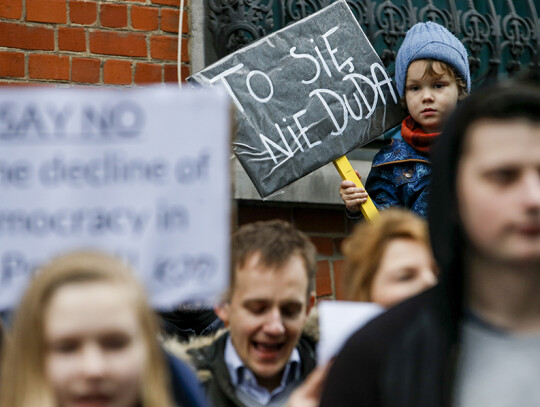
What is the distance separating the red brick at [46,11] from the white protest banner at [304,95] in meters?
1.17

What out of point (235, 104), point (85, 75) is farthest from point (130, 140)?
point (85, 75)

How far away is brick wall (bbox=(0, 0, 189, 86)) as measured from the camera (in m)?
4.51

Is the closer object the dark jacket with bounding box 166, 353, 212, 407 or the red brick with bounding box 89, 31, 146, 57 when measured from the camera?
the dark jacket with bounding box 166, 353, 212, 407

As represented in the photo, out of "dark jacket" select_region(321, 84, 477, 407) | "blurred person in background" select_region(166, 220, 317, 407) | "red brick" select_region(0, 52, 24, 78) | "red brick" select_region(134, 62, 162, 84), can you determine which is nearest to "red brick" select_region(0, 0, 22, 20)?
"red brick" select_region(0, 52, 24, 78)

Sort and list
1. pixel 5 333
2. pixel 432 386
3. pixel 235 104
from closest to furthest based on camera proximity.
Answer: pixel 432 386, pixel 5 333, pixel 235 104

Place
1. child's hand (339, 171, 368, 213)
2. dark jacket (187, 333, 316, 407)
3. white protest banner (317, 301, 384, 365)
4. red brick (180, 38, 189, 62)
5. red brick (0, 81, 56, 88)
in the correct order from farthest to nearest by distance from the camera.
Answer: red brick (180, 38, 189, 62)
red brick (0, 81, 56, 88)
child's hand (339, 171, 368, 213)
dark jacket (187, 333, 316, 407)
white protest banner (317, 301, 384, 365)

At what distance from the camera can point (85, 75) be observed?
4598mm

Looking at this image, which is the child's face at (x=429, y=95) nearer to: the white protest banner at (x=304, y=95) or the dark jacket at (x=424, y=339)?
the white protest banner at (x=304, y=95)

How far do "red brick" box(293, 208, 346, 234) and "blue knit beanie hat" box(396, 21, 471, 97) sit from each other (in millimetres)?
1182

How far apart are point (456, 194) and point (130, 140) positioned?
2.89 feet

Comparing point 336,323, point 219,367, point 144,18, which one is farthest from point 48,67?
point 336,323

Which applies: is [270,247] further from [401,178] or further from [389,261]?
[401,178]

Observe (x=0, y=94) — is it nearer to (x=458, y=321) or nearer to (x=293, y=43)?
(x=458, y=321)

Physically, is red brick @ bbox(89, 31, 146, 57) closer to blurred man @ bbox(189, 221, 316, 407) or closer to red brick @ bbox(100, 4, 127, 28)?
red brick @ bbox(100, 4, 127, 28)
